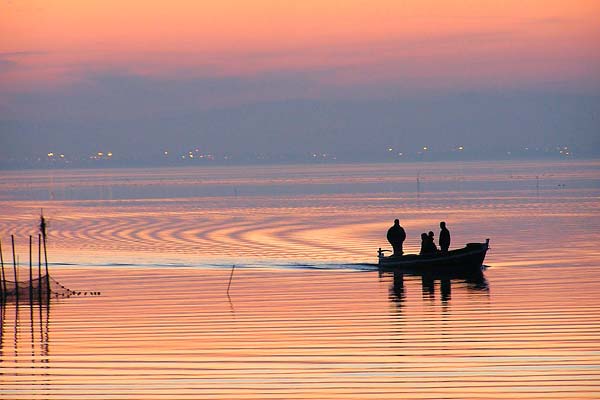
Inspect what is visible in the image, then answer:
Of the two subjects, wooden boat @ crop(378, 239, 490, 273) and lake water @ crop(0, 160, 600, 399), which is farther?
wooden boat @ crop(378, 239, 490, 273)

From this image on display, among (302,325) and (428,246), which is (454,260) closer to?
(428,246)

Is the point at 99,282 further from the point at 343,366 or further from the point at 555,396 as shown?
the point at 555,396

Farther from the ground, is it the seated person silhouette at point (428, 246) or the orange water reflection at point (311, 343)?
the seated person silhouette at point (428, 246)

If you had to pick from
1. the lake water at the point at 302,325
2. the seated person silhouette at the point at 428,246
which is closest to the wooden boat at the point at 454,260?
the seated person silhouette at the point at 428,246

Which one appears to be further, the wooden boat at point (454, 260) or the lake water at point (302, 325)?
the wooden boat at point (454, 260)

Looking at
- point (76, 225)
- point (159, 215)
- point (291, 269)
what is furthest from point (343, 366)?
point (159, 215)

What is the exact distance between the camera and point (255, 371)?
19469mm

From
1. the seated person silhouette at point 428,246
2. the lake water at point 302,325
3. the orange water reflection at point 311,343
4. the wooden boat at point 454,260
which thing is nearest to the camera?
the orange water reflection at point 311,343

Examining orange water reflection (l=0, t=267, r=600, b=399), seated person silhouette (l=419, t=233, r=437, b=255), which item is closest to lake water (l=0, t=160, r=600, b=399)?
orange water reflection (l=0, t=267, r=600, b=399)

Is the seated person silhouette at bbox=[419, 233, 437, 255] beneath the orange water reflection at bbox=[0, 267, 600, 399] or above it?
above

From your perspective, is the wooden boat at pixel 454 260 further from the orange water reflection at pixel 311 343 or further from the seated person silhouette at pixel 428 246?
the orange water reflection at pixel 311 343

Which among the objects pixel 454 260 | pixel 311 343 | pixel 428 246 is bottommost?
pixel 311 343

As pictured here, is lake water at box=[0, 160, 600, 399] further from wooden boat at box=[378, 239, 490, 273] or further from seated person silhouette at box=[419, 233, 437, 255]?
seated person silhouette at box=[419, 233, 437, 255]

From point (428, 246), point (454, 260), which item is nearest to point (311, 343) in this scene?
point (454, 260)
